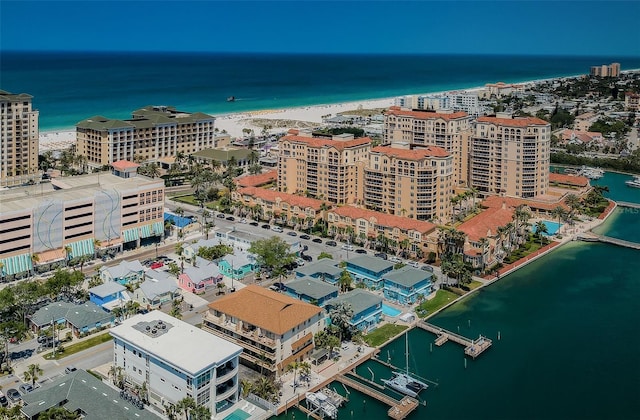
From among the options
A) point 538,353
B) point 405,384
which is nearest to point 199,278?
point 405,384

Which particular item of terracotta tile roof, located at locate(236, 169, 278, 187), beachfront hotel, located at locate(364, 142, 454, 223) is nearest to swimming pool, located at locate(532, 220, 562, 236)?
beachfront hotel, located at locate(364, 142, 454, 223)

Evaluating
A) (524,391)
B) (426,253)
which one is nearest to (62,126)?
(426,253)

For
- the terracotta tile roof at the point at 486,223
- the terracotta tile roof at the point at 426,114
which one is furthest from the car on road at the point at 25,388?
the terracotta tile roof at the point at 426,114

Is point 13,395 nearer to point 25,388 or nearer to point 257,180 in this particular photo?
point 25,388

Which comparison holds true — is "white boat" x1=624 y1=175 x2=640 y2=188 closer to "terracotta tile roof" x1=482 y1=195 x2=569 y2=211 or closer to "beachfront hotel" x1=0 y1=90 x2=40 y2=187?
"terracotta tile roof" x1=482 y1=195 x2=569 y2=211

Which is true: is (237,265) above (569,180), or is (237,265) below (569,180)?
below

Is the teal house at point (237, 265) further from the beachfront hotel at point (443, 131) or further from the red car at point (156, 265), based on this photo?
the beachfront hotel at point (443, 131)

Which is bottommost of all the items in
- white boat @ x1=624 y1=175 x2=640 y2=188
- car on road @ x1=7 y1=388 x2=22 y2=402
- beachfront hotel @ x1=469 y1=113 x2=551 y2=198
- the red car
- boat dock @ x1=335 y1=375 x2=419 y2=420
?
boat dock @ x1=335 y1=375 x2=419 y2=420
